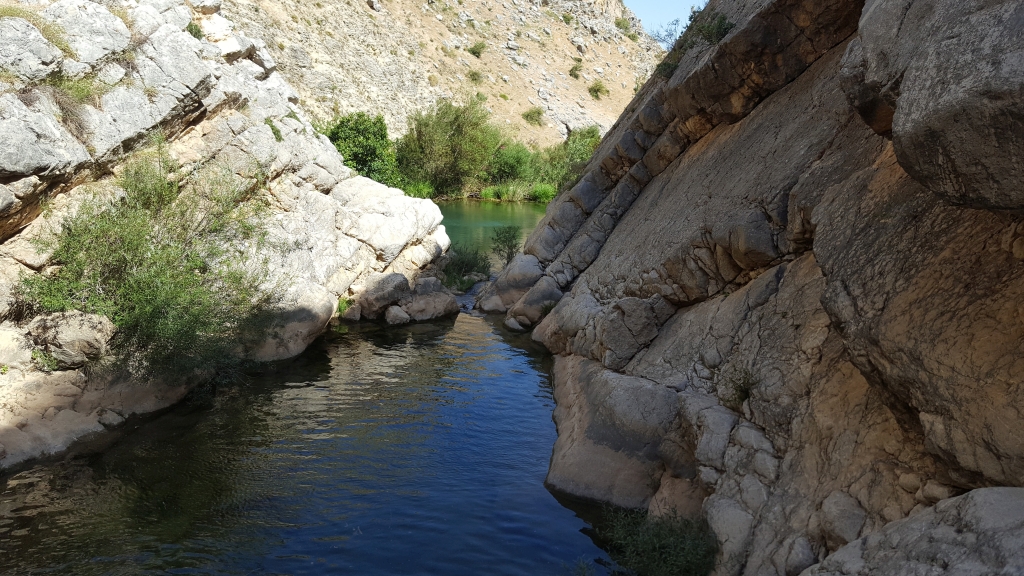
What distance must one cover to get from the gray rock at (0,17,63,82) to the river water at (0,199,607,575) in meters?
7.26

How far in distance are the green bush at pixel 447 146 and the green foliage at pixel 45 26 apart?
36.6 m

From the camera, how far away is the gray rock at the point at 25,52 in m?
13.5

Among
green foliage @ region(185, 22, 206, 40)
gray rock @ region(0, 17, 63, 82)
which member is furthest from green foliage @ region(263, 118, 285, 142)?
gray rock @ region(0, 17, 63, 82)

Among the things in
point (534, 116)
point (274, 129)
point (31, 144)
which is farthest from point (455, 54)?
point (31, 144)

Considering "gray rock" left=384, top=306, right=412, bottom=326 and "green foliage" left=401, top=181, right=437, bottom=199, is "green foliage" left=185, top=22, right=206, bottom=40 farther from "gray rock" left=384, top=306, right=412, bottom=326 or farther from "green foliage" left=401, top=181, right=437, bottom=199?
"green foliage" left=401, top=181, right=437, bottom=199

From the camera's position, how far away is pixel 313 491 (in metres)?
10.4

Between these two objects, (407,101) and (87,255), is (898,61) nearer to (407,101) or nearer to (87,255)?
(87,255)

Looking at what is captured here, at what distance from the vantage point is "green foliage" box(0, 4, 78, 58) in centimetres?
1429

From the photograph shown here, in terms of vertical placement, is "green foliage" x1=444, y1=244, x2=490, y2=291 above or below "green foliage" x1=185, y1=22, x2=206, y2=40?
below

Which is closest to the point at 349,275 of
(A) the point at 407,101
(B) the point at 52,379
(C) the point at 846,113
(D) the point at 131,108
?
(D) the point at 131,108

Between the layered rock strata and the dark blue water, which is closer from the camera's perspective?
the dark blue water

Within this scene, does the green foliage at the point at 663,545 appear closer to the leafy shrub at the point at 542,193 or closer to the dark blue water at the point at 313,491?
the dark blue water at the point at 313,491

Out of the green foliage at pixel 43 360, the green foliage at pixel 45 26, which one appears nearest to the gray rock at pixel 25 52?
the green foliage at pixel 45 26

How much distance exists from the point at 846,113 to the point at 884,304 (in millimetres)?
5389
